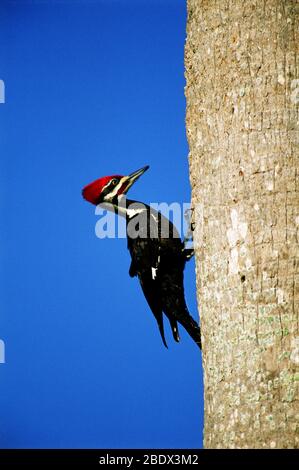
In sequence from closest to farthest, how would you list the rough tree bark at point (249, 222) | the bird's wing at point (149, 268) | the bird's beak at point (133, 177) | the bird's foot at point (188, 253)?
the rough tree bark at point (249, 222) < the bird's foot at point (188, 253) < the bird's wing at point (149, 268) < the bird's beak at point (133, 177)

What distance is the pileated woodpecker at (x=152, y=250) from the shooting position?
4582mm

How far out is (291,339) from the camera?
2.18 metres

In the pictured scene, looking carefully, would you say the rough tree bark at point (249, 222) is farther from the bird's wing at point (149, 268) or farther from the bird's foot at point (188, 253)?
the bird's wing at point (149, 268)

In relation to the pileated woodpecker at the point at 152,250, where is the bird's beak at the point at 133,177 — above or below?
above

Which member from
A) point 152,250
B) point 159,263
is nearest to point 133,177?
point 152,250

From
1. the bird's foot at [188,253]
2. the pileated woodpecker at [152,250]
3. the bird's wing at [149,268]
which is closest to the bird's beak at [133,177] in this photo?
the pileated woodpecker at [152,250]

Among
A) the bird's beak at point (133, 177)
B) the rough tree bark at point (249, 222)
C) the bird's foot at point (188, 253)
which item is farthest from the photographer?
the bird's beak at point (133, 177)

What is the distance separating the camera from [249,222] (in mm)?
2332

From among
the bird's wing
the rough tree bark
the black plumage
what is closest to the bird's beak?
the black plumage

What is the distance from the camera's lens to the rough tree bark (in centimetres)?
219

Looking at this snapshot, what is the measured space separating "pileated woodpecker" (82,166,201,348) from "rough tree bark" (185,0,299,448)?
6.46ft

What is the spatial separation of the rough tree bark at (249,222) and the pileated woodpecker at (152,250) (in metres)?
1.97
